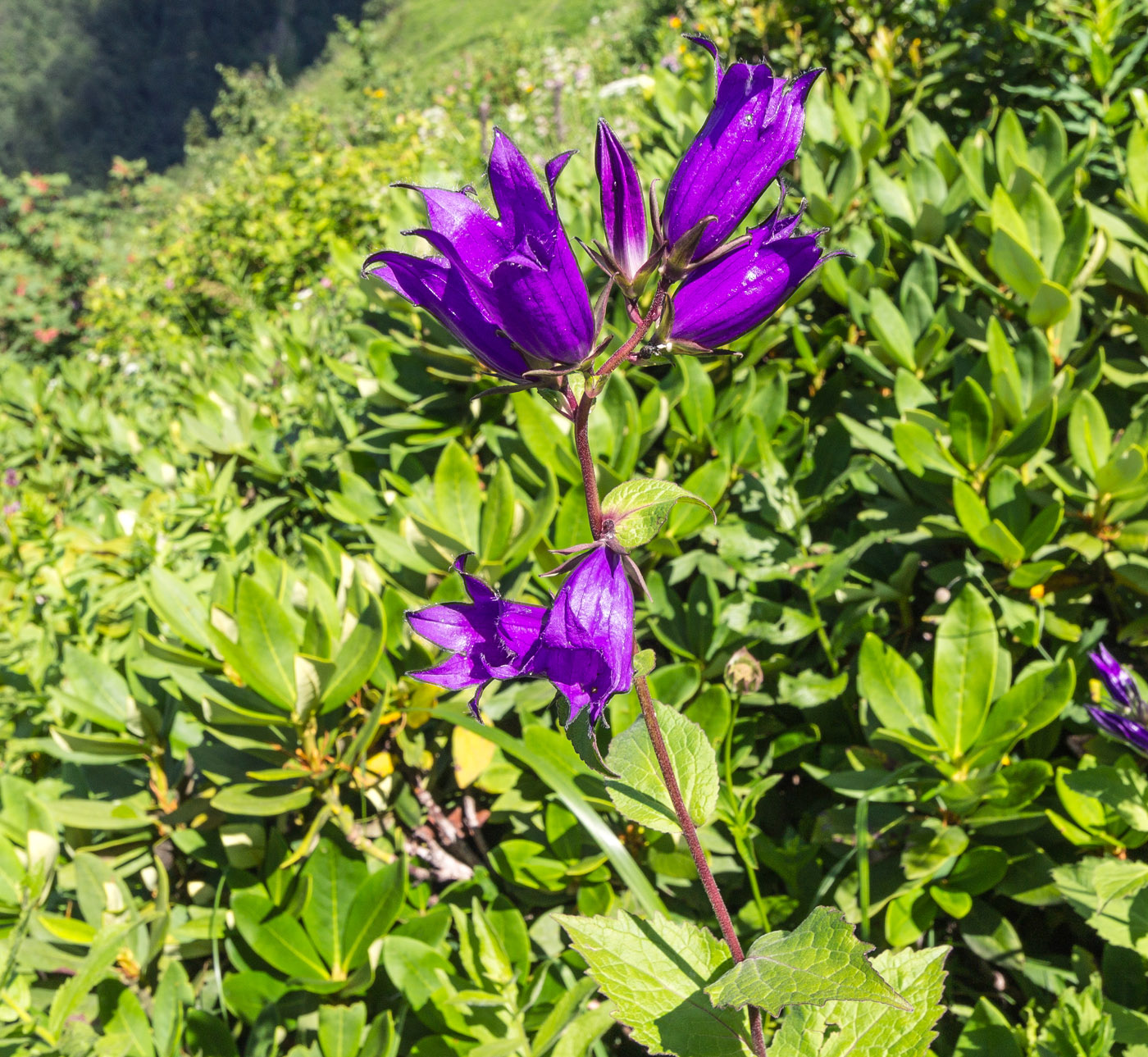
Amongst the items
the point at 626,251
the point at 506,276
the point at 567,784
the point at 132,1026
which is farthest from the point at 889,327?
the point at 132,1026

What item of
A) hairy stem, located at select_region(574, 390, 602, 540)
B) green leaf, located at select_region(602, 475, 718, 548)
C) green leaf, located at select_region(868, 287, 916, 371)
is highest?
hairy stem, located at select_region(574, 390, 602, 540)

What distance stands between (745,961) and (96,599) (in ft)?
8.41

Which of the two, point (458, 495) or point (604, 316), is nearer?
point (604, 316)

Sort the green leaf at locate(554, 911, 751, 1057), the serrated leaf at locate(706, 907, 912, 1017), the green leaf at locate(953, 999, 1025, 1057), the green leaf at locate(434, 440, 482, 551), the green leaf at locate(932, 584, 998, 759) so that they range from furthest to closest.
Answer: the green leaf at locate(434, 440, 482, 551) < the green leaf at locate(932, 584, 998, 759) < the green leaf at locate(953, 999, 1025, 1057) < the green leaf at locate(554, 911, 751, 1057) < the serrated leaf at locate(706, 907, 912, 1017)

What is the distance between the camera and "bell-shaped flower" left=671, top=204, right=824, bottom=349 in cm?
89

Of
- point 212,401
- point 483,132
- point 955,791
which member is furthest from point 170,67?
point 955,791

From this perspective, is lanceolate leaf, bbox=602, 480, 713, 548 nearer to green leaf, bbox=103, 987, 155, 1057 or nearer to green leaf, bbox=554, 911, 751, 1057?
green leaf, bbox=554, 911, 751, 1057

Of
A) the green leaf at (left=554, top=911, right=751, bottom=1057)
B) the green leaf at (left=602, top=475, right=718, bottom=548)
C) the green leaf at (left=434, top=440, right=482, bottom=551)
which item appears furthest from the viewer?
the green leaf at (left=434, top=440, right=482, bottom=551)

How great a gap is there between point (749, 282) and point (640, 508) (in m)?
0.28

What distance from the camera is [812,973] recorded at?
2.74 ft

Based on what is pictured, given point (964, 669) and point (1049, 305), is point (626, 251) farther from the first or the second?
point (1049, 305)

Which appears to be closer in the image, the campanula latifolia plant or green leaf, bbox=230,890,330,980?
the campanula latifolia plant

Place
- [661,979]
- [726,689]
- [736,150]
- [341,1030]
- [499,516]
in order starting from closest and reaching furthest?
1. [736,150]
2. [661,979]
3. [341,1030]
4. [726,689]
5. [499,516]

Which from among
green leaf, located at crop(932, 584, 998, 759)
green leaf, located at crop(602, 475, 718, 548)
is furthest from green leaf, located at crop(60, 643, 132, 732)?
green leaf, located at crop(932, 584, 998, 759)
